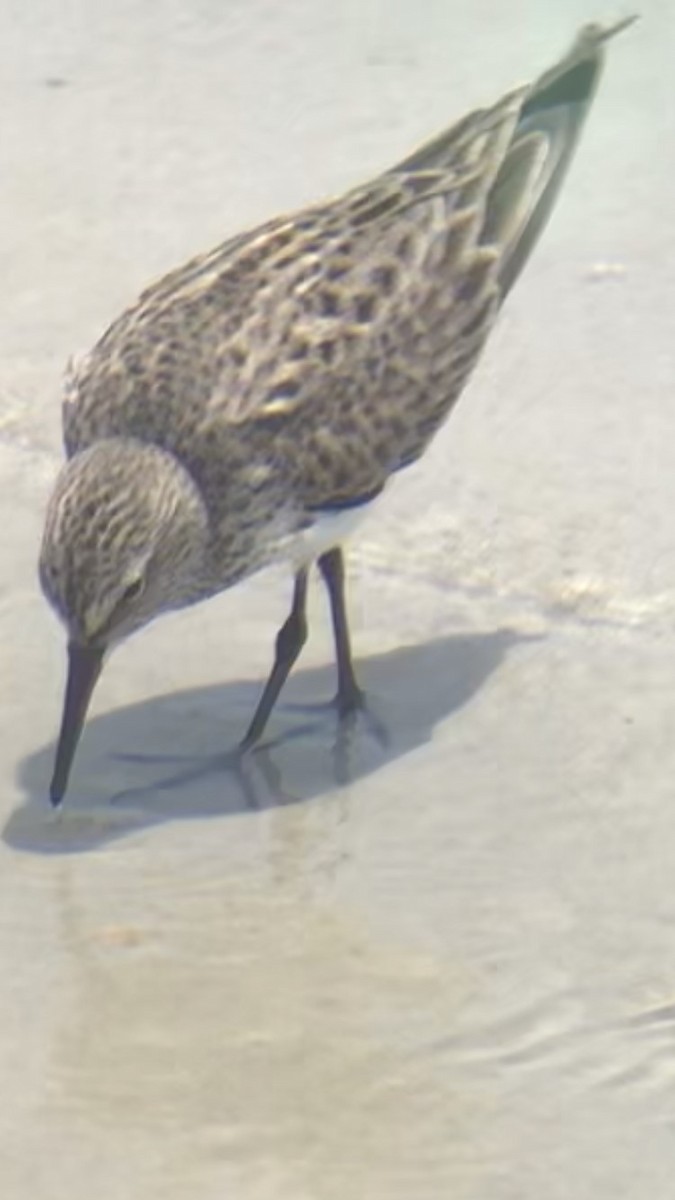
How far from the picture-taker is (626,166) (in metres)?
9.11

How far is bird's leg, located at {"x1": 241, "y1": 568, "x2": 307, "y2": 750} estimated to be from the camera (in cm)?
689

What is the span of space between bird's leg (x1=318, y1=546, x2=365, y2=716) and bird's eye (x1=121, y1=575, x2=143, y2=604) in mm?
673

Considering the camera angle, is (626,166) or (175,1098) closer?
(175,1098)

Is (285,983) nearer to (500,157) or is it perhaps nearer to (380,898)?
(380,898)

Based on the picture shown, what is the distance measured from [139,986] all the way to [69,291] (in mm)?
3097

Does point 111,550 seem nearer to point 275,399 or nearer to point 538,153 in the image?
point 275,399

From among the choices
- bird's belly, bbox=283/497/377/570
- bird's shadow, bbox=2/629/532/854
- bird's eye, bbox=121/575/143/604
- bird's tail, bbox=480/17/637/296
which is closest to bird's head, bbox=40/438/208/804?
bird's eye, bbox=121/575/143/604

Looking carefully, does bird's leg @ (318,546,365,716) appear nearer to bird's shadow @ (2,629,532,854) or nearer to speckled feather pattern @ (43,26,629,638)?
bird's shadow @ (2,629,532,854)

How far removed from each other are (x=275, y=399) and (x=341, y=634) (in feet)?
1.97

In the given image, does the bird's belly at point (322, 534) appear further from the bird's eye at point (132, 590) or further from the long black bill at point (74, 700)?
the long black bill at point (74, 700)

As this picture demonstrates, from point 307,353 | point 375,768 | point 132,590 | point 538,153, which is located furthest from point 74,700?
point 538,153

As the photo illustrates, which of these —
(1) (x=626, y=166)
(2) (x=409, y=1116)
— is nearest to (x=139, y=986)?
(2) (x=409, y=1116)

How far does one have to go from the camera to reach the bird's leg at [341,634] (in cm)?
693

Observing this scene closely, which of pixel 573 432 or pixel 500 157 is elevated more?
pixel 500 157
